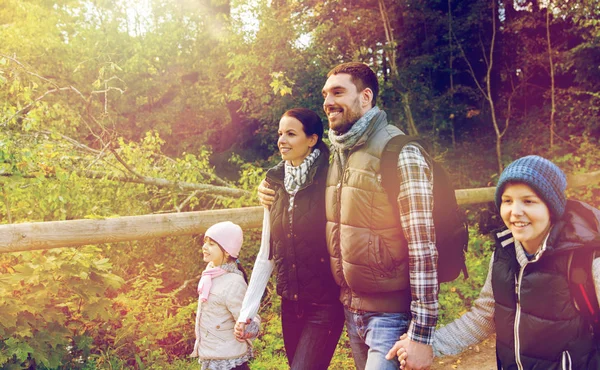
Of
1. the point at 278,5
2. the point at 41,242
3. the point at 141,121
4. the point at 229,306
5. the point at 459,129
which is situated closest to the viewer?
the point at 229,306

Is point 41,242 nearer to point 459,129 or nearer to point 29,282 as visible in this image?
point 29,282

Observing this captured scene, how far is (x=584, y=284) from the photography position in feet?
5.56

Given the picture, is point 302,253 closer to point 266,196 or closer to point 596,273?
point 266,196

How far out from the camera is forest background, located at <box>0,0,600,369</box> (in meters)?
3.84

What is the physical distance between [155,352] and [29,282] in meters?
1.14

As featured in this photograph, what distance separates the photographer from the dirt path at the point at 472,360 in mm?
4254

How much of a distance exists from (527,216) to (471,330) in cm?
61

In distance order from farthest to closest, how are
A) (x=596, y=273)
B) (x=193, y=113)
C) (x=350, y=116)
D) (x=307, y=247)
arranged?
(x=193, y=113) → (x=307, y=247) → (x=350, y=116) → (x=596, y=273)

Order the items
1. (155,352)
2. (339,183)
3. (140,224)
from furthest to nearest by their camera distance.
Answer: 1. (155,352)
2. (140,224)
3. (339,183)

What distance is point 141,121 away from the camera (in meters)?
17.0

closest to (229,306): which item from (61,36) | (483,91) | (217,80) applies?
(217,80)

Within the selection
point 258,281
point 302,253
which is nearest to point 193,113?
point 258,281

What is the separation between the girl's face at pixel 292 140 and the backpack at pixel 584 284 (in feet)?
4.49

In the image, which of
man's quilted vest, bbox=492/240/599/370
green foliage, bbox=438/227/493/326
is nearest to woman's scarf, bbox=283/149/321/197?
man's quilted vest, bbox=492/240/599/370
